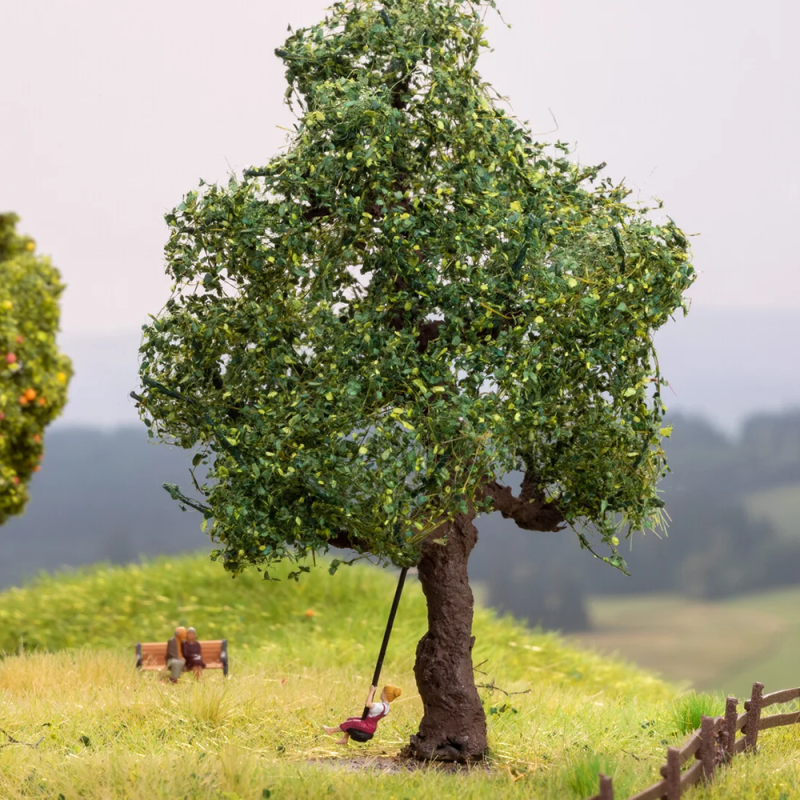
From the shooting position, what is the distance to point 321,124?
8.98m

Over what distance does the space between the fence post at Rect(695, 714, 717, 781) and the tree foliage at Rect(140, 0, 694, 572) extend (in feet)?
7.36

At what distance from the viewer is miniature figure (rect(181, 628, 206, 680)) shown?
13.4m

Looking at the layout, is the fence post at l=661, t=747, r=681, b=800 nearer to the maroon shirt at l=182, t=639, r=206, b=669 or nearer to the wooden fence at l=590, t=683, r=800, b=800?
the wooden fence at l=590, t=683, r=800, b=800

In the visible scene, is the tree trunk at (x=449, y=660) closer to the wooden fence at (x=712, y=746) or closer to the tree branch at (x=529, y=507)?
the tree branch at (x=529, y=507)


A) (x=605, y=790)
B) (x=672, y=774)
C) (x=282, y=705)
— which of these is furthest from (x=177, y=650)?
(x=605, y=790)

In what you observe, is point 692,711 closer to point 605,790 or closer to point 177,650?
point 605,790

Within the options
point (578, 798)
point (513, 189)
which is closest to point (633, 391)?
point (513, 189)

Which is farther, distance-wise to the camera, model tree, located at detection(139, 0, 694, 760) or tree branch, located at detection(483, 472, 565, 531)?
tree branch, located at detection(483, 472, 565, 531)

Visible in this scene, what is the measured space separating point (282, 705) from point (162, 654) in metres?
2.93

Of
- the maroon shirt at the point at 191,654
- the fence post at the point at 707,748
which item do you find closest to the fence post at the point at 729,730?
the fence post at the point at 707,748

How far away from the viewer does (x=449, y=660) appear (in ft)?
32.8

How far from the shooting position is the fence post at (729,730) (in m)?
9.51

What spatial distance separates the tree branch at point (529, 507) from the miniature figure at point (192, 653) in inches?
215

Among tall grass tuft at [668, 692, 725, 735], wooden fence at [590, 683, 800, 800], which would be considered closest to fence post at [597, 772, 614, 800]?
wooden fence at [590, 683, 800, 800]
